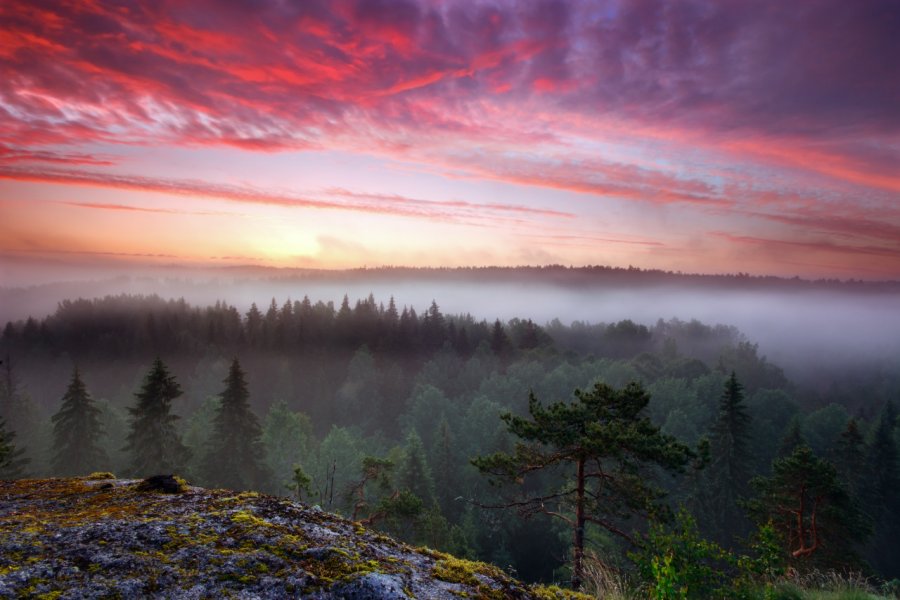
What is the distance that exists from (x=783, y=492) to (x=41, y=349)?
439 feet

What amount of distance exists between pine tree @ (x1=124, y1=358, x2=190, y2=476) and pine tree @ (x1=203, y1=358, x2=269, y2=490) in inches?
157

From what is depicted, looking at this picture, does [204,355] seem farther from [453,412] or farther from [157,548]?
[157,548]

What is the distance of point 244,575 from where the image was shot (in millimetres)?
2936

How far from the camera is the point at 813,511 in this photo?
23266 millimetres

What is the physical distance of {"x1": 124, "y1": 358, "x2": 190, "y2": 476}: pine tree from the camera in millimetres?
29297

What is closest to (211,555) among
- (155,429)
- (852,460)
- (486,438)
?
(155,429)

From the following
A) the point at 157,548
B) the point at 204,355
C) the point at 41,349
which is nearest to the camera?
the point at 157,548

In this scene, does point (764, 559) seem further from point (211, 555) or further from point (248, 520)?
point (211, 555)

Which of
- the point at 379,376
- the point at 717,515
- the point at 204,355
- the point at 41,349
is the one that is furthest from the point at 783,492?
the point at 41,349

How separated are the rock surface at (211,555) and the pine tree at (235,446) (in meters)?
33.2

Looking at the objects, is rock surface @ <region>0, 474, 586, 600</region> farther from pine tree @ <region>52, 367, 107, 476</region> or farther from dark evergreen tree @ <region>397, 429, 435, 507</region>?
dark evergreen tree @ <region>397, 429, 435, 507</region>

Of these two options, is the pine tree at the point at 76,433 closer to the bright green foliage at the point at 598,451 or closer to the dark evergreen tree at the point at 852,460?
the bright green foliage at the point at 598,451

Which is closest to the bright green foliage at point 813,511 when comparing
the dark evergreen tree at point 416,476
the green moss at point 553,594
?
the dark evergreen tree at point 416,476

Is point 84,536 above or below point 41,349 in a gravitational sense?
above
